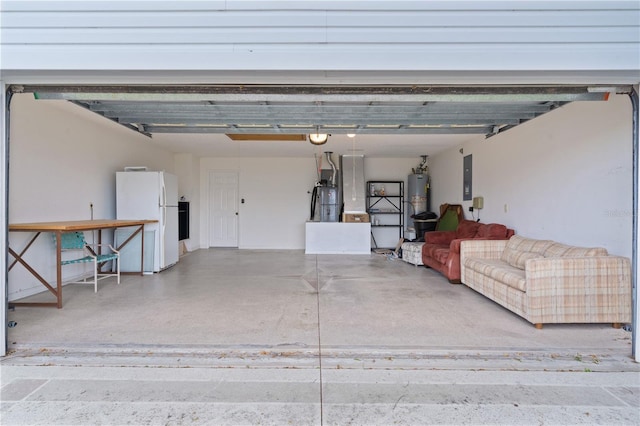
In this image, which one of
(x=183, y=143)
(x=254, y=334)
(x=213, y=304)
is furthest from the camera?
(x=183, y=143)

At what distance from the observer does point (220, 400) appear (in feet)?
6.49

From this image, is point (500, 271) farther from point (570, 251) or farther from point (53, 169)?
point (53, 169)

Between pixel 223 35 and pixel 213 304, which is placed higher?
pixel 223 35

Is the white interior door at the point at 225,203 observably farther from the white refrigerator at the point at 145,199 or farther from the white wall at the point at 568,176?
the white wall at the point at 568,176

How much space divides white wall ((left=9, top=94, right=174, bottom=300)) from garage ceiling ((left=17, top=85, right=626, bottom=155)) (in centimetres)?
122

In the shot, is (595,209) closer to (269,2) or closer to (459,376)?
(459,376)

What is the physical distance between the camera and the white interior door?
901 centimetres

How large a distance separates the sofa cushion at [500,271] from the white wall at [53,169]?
545cm

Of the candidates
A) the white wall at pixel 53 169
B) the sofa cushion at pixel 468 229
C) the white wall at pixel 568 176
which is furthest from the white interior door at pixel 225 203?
the white wall at pixel 568 176

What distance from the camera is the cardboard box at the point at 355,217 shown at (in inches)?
320

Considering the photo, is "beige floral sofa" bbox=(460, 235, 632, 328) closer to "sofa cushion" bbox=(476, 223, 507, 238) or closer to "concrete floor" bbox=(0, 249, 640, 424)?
"concrete floor" bbox=(0, 249, 640, 424)

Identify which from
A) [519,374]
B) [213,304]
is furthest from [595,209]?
[213,304]

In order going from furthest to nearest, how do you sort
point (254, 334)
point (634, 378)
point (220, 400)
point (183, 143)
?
point (183, 143) < point (254, 334) < point (634, 378) < point (220, 400)

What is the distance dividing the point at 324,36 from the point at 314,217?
6.73 m
